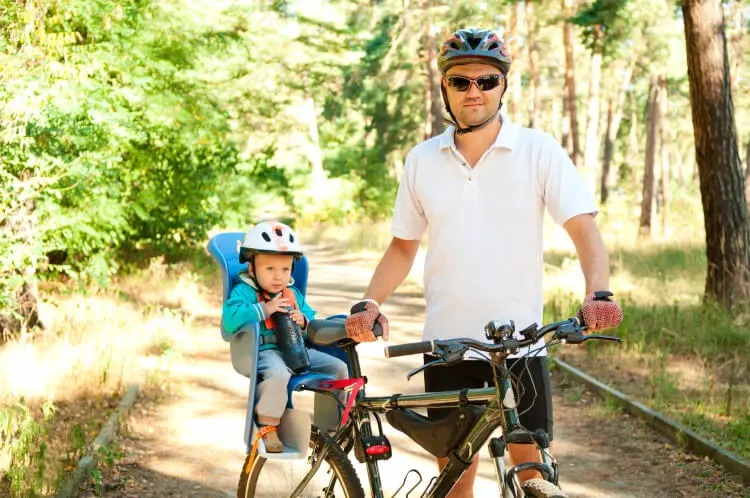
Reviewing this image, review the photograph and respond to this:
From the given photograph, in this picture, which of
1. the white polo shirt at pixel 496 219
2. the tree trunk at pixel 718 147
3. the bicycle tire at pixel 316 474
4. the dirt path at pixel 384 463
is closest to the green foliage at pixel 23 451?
the dirt path at pixel 384 463

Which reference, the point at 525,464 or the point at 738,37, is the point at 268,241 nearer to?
the point at 525,464

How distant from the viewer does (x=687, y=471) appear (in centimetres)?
670

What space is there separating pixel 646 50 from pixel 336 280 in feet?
72.9

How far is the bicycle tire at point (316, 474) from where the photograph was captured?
153 inches

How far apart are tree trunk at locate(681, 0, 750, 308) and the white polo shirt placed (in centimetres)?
803

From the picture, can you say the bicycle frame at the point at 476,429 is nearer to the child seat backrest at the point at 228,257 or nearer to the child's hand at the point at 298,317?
the child's hand at the point at 298,317

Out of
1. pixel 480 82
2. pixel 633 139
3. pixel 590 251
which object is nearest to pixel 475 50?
pixel 480 82

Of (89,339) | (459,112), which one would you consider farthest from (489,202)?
(89,339)

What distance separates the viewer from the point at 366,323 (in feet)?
11.2

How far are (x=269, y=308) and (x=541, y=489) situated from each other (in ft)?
5.74

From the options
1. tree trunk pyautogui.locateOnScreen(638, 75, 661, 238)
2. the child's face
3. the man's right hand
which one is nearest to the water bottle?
the child's face

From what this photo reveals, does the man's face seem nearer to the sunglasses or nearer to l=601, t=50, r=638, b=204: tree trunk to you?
the sunglasses

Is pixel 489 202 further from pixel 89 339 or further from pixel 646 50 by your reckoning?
pixel 646 50

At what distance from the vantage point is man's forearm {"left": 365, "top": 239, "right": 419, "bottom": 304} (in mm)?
3973
